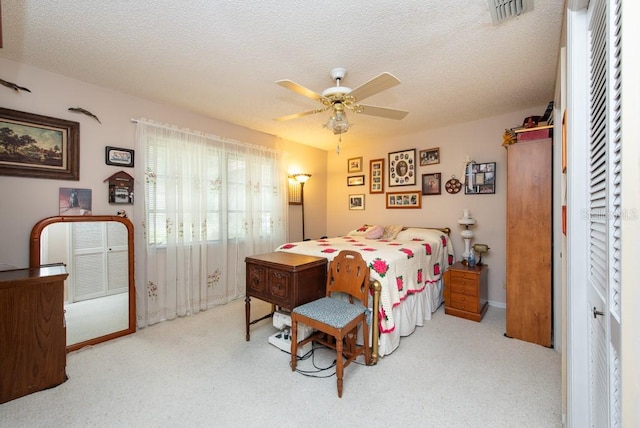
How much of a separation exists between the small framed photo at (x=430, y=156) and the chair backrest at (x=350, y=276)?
98.2 inches

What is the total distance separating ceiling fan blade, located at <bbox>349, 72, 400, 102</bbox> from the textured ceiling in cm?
37

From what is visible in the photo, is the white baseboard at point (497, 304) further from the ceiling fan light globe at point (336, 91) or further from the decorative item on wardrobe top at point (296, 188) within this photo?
the ceiling fan light globe at point (336, 91)

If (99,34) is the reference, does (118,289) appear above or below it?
below

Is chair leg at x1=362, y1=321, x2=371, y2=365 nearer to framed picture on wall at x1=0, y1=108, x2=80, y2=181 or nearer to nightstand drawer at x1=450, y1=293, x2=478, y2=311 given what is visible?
nightstand drawer at x1=450, y1=293, x2=478, y2=311

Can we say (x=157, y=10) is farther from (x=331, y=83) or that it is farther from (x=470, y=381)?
(x=470, y=381)

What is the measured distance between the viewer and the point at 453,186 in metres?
3.90

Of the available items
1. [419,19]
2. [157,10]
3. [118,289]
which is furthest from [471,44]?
[118,289]

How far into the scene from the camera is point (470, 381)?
2008mm

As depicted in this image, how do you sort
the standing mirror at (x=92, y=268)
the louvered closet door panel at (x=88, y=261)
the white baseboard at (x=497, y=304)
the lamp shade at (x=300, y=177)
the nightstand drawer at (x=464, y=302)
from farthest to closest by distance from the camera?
the lamp shade at (x=300, y=177) → the white baseboard at (x=497, y=304) → the nightstand drawer at (x=464, y=302) → the louvered closet door panel at (x=88, y=261) → the standing mirror at (x=92, y=268)

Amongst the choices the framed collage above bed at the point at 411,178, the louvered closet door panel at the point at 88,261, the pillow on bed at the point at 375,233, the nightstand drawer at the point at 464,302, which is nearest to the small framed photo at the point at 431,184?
the framed collage above bed at the point at 411,178

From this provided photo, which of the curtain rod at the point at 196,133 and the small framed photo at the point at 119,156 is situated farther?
the curtain rod at the point at 196,133

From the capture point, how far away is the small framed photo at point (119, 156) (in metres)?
2.78

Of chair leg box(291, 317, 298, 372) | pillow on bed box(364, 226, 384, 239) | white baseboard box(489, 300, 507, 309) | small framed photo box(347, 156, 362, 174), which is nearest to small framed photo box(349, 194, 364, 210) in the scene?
small framed photo box(347, 156, 362, 174)

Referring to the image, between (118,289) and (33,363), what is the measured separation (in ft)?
2.96
